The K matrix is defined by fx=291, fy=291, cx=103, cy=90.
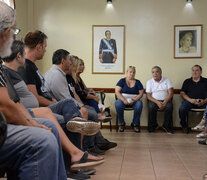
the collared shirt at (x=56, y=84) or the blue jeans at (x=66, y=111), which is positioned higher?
the collared shirt at (x=56, y=84)

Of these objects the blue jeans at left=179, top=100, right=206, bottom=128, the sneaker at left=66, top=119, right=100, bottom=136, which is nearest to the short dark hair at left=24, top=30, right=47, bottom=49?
the sneaker at left=66, top=119, right=100, bottom=136

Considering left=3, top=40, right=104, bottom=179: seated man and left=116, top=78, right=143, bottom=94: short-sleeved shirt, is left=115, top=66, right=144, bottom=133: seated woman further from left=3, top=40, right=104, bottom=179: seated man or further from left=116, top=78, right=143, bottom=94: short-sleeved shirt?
left=3, top=40, right=104, bottom=179: seated man

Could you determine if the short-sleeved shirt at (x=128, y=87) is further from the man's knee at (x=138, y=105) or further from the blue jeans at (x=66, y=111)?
the blue jeans at (x=66, y=111)

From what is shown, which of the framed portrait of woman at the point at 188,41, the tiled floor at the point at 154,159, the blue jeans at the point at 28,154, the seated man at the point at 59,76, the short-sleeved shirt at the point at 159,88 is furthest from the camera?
the framed portrait of woman at the point at 188,41

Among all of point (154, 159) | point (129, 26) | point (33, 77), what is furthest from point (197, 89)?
point (33, 77)

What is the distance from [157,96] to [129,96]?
587 mm

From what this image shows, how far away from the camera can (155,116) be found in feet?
19.9

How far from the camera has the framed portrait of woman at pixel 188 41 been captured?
247 inches

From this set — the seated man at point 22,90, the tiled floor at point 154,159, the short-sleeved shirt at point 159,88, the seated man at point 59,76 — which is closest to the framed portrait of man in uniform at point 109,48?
the short-sleeved shirt at point 159,88

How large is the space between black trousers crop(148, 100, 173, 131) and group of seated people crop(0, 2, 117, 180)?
205cm

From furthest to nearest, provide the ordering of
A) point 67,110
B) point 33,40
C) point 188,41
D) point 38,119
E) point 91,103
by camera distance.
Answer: point 188,41 → point 91,103 → point 33,40 → point 67,110 → point 38,119

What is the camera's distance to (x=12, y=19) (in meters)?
1.56

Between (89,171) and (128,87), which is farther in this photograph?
(128,87)

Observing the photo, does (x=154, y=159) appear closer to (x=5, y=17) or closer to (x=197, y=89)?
(x=5, y=17)
